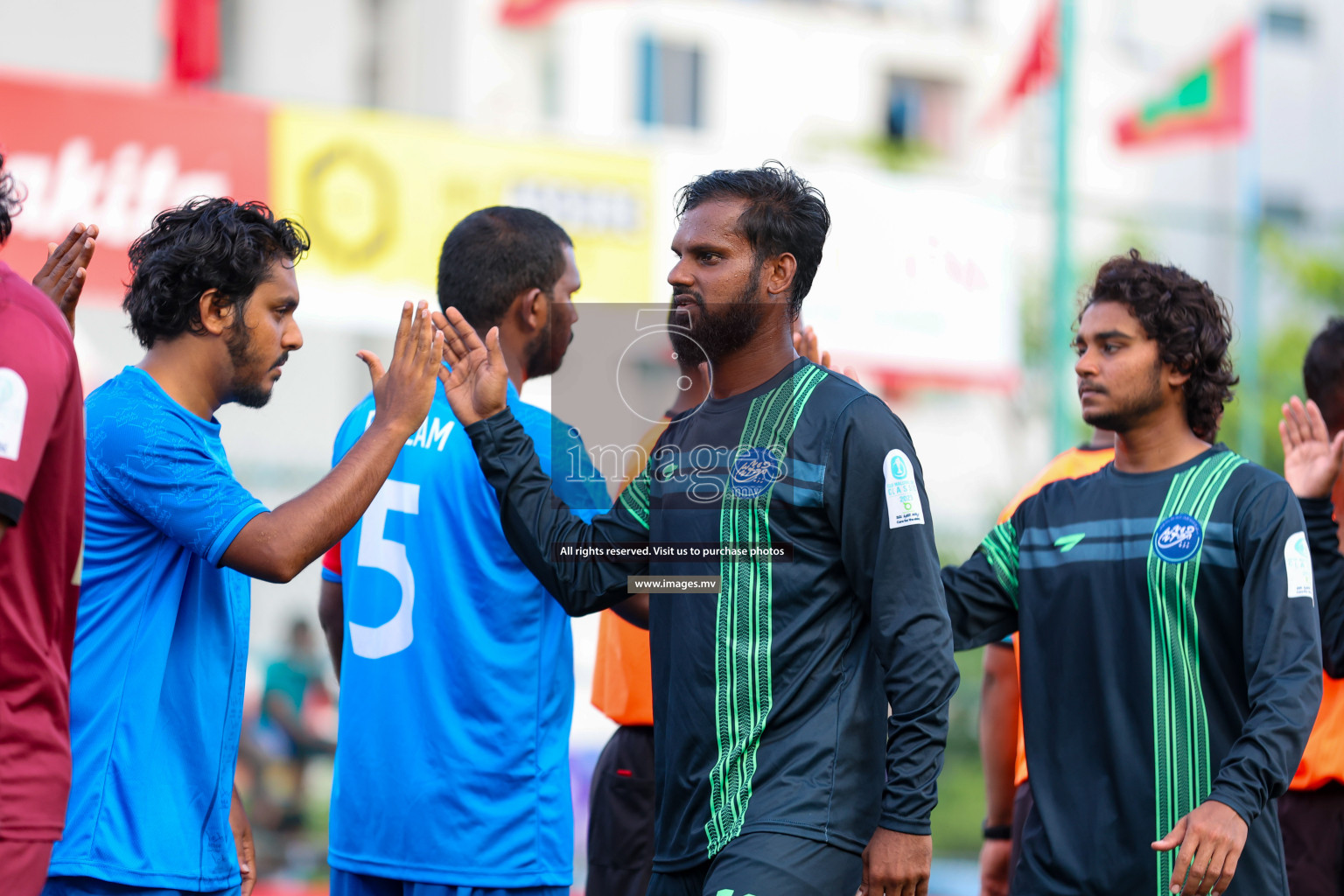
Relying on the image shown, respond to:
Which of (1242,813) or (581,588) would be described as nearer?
(1242,813)

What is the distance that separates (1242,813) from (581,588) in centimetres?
152

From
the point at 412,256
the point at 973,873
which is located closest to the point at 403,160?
the point at 412,256

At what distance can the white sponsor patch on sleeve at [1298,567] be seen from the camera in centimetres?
333

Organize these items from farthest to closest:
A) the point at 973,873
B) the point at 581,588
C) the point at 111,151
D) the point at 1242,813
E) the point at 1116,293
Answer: the point at 973,873, the point at 111,151, the point at 1116,293, the point at 581,588, the point at 1242,813

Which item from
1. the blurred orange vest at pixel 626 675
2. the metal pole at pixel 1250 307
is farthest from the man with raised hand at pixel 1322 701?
the metal pole at pixel 1250 307

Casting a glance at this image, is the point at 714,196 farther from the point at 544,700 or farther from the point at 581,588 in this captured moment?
the point at 544,700

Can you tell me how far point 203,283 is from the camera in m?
3.22

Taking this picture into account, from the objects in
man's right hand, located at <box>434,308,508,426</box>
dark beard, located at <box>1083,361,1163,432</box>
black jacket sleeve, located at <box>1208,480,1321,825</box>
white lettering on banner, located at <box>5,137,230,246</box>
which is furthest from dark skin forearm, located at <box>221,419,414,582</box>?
white lettering on banner, located at <box>5,137,230,246</box>

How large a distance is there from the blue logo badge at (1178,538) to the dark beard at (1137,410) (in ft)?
0.98

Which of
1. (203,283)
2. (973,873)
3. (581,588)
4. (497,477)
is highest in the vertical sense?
(203,283)

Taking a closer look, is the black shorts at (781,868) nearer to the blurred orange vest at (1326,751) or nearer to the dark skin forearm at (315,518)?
the dark skin forearm at (315,518)

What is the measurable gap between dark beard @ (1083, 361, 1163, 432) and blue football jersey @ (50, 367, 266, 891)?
2.10 m

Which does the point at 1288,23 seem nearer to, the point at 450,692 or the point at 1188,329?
the point at 1188,329

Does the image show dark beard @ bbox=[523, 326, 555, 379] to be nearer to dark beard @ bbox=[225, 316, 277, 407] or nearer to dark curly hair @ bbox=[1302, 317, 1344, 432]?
dark beard @ bbox=[225, 316, 277, 407]
